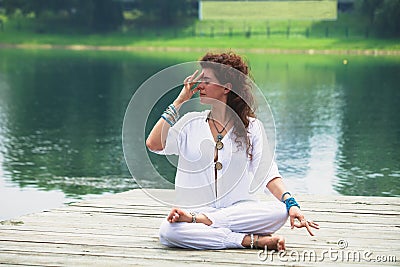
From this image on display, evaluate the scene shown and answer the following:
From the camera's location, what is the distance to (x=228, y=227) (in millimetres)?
5723

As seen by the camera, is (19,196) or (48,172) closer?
(19,196)

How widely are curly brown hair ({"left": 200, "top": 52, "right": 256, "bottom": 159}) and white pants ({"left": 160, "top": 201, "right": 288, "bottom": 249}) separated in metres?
0.37

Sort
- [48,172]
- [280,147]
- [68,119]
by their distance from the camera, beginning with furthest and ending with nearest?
1. [68,119]
2. [280,147]
3. [48,172]

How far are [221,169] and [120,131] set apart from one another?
12.4m

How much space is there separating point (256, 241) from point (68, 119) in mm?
14964

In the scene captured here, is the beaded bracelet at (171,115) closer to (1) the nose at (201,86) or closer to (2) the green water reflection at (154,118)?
(1) the nose at (201,86)

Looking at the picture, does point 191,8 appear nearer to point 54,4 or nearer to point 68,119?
point 54,4

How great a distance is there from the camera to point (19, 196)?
11508mm

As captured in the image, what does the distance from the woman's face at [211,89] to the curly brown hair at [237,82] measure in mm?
25

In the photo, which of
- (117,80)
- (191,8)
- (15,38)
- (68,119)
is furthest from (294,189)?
(191,8)

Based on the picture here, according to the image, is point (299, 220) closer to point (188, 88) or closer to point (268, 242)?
point (268, 242)

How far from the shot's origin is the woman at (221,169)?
5.66m

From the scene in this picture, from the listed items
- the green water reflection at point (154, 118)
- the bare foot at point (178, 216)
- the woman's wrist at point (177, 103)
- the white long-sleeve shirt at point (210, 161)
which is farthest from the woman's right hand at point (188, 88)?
the green water reflection at point (154, 118)

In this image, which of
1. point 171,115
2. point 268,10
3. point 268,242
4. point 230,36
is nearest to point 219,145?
point 171,115
